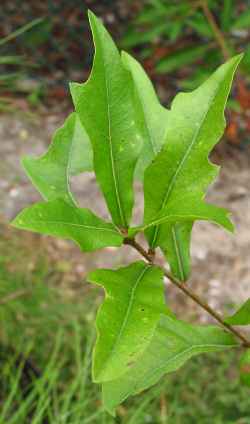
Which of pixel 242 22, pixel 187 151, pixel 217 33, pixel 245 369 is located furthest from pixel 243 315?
pixel 242 22

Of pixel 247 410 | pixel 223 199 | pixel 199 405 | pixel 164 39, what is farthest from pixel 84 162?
pixel 164 39

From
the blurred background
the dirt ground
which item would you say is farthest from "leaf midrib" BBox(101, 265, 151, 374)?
the dirt ground

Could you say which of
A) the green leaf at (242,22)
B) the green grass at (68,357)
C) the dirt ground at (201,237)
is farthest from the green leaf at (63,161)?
the green leaf at (242,22)

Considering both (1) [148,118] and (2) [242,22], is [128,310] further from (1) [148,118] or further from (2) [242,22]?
(2) [242,22]

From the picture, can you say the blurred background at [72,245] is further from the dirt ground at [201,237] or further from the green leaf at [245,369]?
the green leaf at [245,369]

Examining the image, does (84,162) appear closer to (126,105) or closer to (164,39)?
(126,105)

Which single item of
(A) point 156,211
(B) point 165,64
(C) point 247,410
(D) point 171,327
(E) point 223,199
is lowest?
(E) point 223,199
